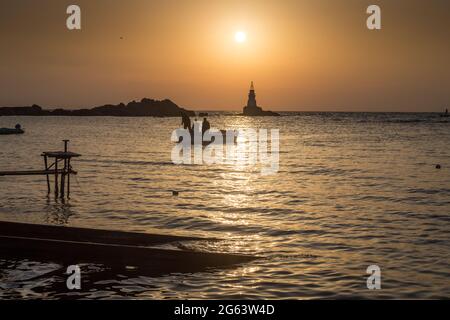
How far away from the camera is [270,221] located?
23.2 meters

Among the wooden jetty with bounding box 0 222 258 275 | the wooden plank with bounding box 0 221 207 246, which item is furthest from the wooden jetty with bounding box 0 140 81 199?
the wooden jetty with bounding box 0 222 258 275

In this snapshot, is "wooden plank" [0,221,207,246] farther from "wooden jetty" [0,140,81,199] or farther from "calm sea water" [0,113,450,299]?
"wooden jetty" [0,140,81,199]

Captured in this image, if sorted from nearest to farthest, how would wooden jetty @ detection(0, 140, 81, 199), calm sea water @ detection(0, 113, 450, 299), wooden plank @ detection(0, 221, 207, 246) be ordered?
calm sea water @ detection(0, 113, 450, 299) < wooden plank @ detection(0, 221, 207, 246) < wooden jetty @ detection(0, 140, 81, 199)

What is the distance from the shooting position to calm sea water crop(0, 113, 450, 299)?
14109 mm

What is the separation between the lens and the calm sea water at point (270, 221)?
14.1m

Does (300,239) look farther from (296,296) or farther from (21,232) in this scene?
(21,232)

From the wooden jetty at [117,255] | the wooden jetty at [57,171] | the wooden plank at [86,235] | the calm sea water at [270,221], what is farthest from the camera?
the wooden jetty at [57,171]

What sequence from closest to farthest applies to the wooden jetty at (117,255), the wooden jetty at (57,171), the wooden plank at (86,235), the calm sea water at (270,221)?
the calm sea water at (270,221), the wooden jetty at (117,255), the wooden plank at (86,235), the wooden jetty at (57,171)

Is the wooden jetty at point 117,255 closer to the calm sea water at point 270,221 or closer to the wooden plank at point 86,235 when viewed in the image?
the wooden plank at point 86,235

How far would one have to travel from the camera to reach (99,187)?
33656 millimetres

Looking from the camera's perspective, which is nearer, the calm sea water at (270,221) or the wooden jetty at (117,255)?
the calm sea water at (270,221)

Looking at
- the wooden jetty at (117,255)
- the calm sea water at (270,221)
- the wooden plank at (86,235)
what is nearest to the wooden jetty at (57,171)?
the calm sea water at (270,221)
